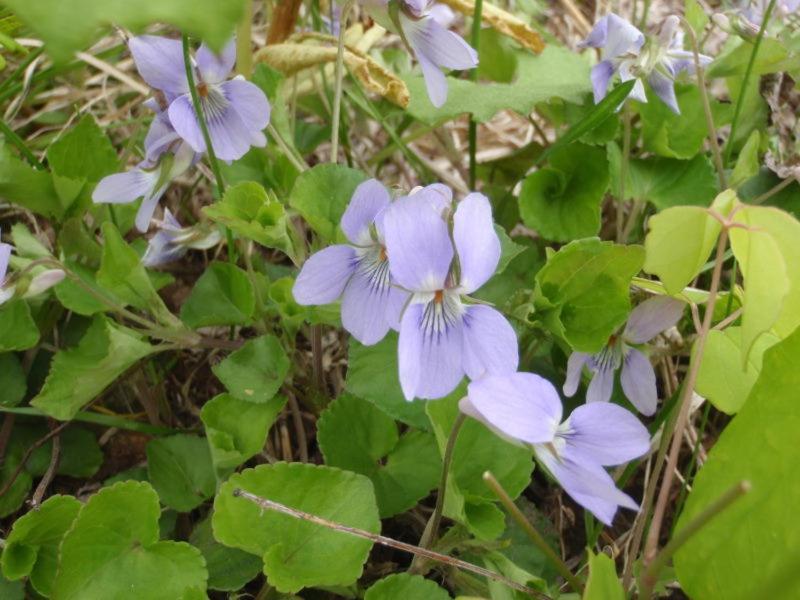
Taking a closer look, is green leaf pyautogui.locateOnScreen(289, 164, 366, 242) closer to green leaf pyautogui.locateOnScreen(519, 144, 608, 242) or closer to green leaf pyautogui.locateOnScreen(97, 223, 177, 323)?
green leaf pyautogui.locateOnScreen(97, 223, 177, 323)

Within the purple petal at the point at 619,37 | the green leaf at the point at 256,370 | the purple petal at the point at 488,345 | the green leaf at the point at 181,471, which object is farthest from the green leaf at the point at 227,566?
the purple petal at the point at 619,37

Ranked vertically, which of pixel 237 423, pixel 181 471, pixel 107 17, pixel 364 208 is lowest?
pixel 181 471

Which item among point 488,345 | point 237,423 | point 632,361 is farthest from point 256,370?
point 632,361

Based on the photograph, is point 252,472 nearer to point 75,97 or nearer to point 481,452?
point 481,452

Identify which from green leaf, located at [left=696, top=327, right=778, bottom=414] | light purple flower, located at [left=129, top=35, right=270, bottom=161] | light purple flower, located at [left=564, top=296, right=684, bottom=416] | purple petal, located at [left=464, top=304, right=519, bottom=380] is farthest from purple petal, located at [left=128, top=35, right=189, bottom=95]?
green leaf, located at [left=696, top=327, right=778, bottom=414]

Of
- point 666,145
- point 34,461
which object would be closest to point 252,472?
point 34,461

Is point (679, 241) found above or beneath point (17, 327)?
above

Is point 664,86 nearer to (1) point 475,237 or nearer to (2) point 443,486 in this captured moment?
(1) point 475,237
